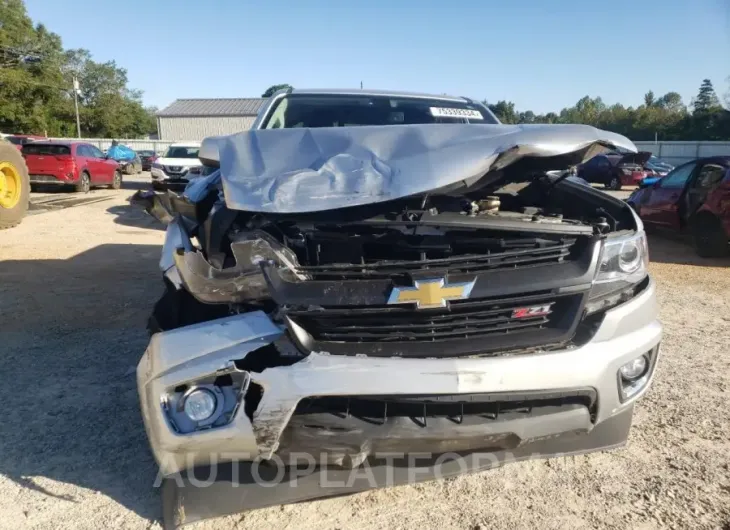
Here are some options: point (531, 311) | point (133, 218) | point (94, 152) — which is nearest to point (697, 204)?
point (531, 311)

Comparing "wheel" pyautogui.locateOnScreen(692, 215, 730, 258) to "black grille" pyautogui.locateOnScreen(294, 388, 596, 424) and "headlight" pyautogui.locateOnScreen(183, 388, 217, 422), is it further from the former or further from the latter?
"headlight" pyautogui.locateOnScreen(183, 388, 217, 422)

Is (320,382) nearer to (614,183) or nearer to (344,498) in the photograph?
(344,498)

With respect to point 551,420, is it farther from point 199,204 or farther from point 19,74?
point 19,74

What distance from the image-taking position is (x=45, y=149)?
656 inches

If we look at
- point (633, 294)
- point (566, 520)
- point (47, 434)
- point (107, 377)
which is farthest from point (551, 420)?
point (107, 377)

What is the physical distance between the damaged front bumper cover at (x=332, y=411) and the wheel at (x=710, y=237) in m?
7.13

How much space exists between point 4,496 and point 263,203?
175 centimetres

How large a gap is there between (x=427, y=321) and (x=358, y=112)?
2617 millimetres

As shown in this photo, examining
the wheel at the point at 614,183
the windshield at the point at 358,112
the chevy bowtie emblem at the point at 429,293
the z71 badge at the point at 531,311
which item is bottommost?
the wheel at the point at 614,183

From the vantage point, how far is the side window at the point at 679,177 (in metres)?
9.35

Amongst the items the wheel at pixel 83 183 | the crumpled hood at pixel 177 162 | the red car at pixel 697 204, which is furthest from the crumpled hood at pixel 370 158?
the wheel at pixel 83 183

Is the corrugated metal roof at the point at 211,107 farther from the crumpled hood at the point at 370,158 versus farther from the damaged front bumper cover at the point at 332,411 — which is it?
the damaged front bumper cover at the point at 332,411

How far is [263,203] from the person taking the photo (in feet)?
8.10

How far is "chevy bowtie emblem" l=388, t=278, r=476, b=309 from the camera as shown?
220 cm
